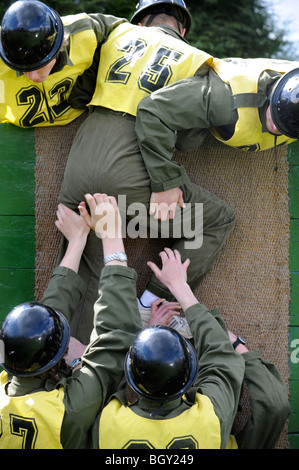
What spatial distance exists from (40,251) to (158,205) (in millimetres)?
762

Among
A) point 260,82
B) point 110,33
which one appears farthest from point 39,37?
point 260,82

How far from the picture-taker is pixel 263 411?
2.83m

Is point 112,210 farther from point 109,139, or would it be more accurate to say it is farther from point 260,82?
point 260,82

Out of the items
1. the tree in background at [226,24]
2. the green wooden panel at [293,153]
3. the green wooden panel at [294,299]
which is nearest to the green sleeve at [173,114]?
the green wooden panel at [293,153]

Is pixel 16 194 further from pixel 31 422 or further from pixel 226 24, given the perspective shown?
pixel 226 24

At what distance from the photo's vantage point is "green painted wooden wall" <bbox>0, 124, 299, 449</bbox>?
329 cm

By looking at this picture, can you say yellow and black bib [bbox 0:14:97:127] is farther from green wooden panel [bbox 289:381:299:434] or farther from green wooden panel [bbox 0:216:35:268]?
green wooden panel [bbox 289:381:299:434]

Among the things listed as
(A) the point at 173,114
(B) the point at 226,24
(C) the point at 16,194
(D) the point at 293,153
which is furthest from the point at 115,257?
(B) the point at 226,24

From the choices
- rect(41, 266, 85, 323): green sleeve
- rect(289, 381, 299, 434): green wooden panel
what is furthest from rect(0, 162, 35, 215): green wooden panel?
rect(289, 381, 299, 434): green wooden panel

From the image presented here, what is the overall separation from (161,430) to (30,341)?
612 millimetres

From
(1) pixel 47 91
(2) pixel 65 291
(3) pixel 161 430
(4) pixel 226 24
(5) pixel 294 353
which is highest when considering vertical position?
(1) pixel 47 91

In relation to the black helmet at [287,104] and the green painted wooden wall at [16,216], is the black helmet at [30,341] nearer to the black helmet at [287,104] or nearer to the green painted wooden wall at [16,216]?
A: the green painted wooden wall at [16,216]

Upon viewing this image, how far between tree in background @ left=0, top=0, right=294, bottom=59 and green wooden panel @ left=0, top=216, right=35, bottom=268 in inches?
144

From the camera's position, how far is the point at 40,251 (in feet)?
10.8
